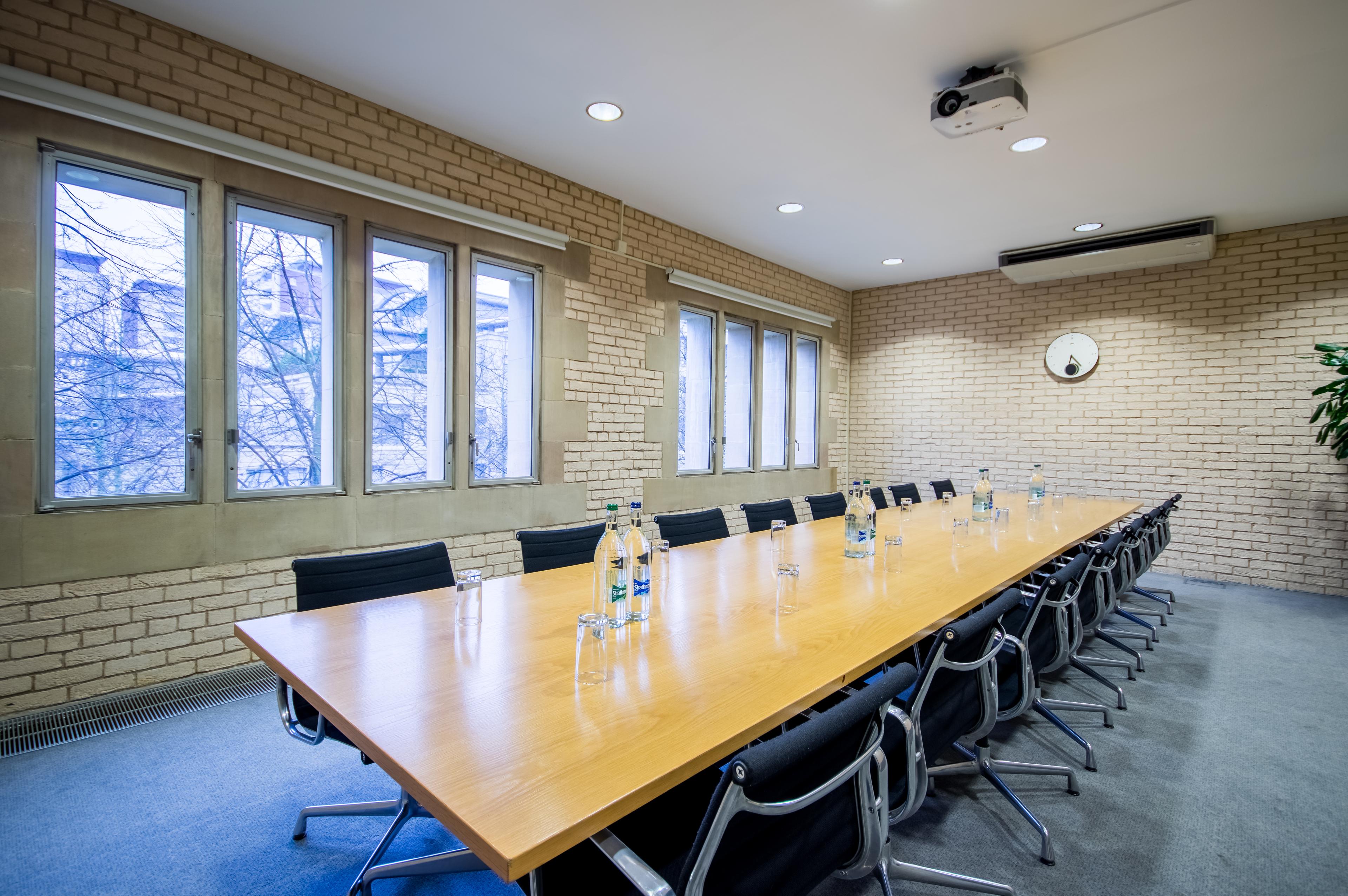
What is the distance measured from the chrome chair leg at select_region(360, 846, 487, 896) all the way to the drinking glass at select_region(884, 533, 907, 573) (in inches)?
72.0

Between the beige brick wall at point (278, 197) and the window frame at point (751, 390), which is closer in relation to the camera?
the beige brick wall at point (278, 197)

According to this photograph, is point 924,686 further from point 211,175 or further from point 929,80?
point 211,175

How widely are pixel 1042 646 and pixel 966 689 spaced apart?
2.61ft

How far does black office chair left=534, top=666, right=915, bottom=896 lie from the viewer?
0.95 meters

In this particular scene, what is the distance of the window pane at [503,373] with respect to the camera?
14.4ft

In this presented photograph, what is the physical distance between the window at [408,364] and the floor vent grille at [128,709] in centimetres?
120

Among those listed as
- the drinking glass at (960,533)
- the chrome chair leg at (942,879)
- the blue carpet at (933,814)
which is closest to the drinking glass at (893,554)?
the drinking glass at (960,533)

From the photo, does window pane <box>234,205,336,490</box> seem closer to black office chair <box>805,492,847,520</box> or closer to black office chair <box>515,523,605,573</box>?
black office chair <box>515,523,605,573</box>

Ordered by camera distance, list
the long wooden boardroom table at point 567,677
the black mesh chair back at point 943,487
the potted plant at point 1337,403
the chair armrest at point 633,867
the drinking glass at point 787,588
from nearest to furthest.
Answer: the chair armrest at point 633,867 < the long wooden boardroom table at point 567,677 < the drinking glass at point 787,588 < the potted plant at point 1337,403 < the black mesh chair back at point 943,487

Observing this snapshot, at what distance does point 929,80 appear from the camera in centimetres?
338

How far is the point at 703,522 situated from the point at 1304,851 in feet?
8.63

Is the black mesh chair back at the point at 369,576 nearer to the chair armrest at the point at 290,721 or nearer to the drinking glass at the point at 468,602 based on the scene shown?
the chair armrest at the point at 290,721

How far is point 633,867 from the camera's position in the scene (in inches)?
36.1

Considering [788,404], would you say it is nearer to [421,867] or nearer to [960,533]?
[960,533]
